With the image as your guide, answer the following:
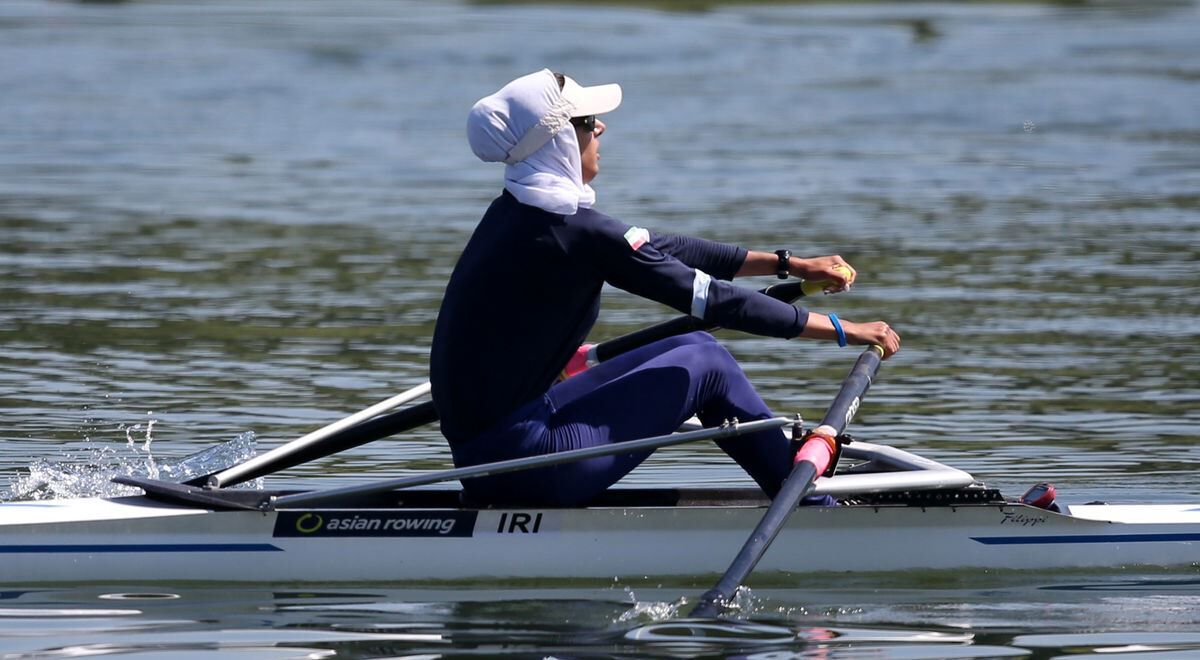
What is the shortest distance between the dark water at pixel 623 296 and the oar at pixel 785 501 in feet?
0.70

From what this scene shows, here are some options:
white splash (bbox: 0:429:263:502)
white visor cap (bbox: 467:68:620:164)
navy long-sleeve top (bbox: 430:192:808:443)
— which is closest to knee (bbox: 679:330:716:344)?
navy long-sleeve top (bbox: 430:192:808:443)

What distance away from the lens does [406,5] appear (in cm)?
4872

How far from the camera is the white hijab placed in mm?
6672

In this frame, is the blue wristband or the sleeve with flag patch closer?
the sleeve with flag patch

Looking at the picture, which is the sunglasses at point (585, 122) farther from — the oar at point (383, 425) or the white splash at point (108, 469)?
the white splash at point (108, 469)

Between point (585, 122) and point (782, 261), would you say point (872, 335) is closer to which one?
point (782, 261)

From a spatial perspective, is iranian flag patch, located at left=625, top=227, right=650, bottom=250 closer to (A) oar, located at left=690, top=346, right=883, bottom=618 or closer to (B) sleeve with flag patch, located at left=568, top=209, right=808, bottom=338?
(B) sleeve with flag patch, located at left=568, top=209, right=808, bottom=338

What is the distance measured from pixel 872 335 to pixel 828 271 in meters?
0.46

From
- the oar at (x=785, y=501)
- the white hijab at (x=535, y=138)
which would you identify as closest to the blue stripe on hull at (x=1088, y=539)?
the oar at (x=785, y=501)

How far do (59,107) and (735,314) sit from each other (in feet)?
82.0

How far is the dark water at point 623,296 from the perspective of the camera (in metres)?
6.84

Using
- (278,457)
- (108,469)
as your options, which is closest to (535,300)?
(278,457)

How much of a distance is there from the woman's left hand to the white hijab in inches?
48.6

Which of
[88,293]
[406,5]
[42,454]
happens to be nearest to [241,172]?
[88,293]
